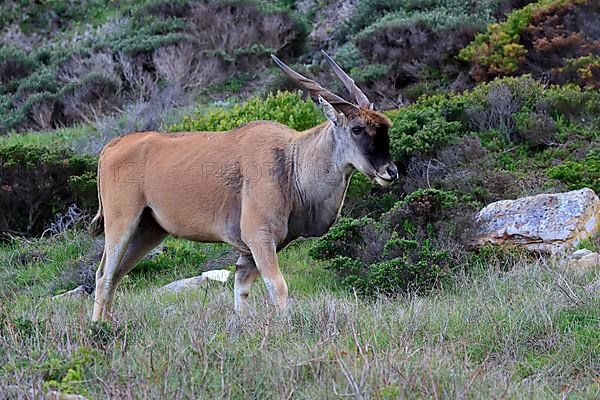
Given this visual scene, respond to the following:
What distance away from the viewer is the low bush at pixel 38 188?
1327 centimetres

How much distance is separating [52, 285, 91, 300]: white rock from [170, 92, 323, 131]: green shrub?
4163 mm

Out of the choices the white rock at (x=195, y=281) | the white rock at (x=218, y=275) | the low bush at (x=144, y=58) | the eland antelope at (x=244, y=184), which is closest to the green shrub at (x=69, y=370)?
the eland antelope at (x=244, y=184)

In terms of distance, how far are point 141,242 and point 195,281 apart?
169cm

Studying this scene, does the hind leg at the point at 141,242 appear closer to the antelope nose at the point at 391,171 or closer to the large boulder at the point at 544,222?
the antelope nose at the point at 391,171

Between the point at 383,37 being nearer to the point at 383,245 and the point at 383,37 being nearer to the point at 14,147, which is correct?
the point at 14,147

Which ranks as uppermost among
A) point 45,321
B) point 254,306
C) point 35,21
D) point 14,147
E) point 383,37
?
point 45,321

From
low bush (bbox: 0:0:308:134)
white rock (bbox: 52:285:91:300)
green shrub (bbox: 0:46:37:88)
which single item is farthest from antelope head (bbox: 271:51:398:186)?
green shrub (bbox: 0:46:37:88)

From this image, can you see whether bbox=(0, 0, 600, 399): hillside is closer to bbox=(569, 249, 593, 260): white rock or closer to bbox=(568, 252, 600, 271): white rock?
bbox=(568, 252, 600, 271): white rock

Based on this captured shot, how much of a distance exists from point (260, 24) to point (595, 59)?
10.5 meters

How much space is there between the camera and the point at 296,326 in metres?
6.64

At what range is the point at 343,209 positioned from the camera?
488 inches

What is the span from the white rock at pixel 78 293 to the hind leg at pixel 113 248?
114cm

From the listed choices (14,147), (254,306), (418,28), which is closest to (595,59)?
(418,28)

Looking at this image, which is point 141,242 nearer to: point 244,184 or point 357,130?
point 244,184
